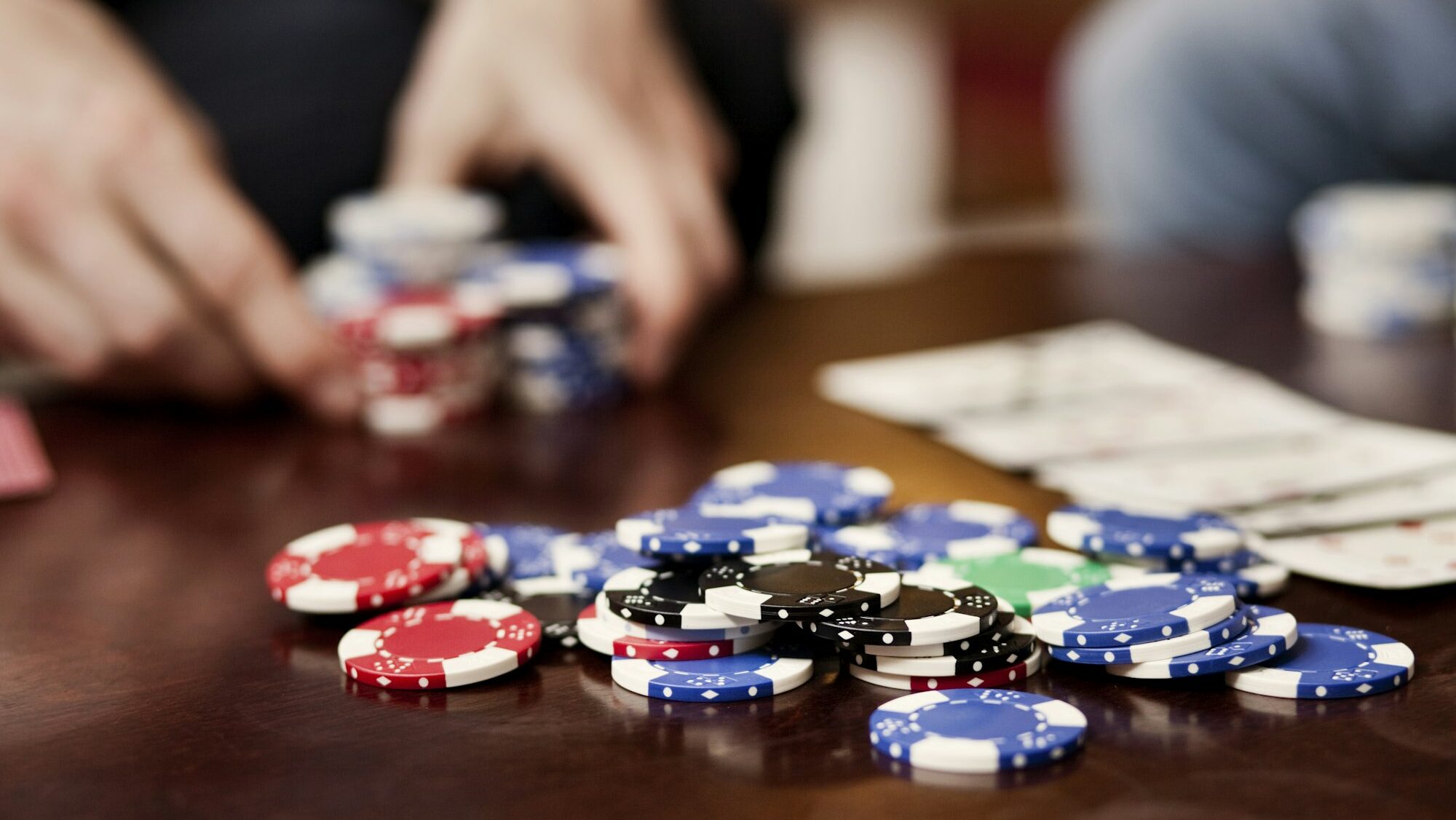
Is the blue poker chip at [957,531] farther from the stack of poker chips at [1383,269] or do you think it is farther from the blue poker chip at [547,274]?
the stack of poker chips at [1383,269]

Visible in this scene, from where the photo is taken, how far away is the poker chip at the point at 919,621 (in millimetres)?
764

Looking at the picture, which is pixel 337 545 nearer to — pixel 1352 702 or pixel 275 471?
pixel 275 471

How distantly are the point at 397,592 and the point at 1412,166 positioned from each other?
236 centimetres

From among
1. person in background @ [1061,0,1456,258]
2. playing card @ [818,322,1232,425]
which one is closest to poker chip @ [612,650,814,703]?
playing card @ [818,322,1232,425]

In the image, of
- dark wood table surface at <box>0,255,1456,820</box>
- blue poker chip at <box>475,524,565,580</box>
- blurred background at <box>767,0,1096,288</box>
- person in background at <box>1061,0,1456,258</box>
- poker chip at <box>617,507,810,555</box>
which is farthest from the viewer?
blurred background at <box>767,0,1096,288</box>

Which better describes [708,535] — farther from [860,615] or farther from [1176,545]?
[1176,545]

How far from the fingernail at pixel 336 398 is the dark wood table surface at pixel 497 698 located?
50 mm

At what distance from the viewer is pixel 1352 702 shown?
2.45ft

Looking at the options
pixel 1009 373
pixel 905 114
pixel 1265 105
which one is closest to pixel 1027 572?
pixel 1009 373

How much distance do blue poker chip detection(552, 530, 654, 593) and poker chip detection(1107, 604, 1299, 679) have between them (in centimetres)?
31

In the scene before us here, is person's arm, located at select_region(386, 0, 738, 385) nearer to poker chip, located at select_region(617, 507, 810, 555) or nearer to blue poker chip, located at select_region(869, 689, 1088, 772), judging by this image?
poker chip, located at select_region(617, 507, 810, 555)

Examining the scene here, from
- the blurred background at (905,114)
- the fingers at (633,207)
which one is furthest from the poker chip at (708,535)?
the blurred background at (905,114)

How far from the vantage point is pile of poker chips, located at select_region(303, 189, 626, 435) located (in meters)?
1.50

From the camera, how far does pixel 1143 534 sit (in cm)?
95
